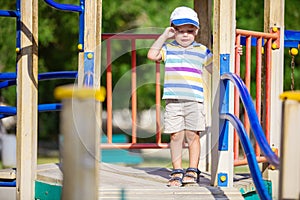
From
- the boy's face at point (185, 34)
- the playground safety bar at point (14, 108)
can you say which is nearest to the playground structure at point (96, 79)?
the boy's face at point (185, 34)

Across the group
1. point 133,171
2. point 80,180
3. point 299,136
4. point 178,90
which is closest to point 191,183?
point 178,90

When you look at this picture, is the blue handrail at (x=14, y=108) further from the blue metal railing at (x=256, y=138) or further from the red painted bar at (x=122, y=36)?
the blue metal railing at (x=256, y=138)

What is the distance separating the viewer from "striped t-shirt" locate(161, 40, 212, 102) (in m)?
5.83

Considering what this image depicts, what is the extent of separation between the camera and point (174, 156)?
5922 mm

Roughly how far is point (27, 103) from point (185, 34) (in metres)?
1.25

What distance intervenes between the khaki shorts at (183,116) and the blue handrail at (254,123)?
0.31 meters

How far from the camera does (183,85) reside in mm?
5832

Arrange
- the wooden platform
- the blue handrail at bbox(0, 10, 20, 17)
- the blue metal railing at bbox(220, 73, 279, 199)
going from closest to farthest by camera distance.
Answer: the blue metal railing at bbox(220, 73, 279, 199)
the wooden platform
the blue handrail at bbox(0, 10, 20, 17)

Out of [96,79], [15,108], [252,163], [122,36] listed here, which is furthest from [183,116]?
[122,36]

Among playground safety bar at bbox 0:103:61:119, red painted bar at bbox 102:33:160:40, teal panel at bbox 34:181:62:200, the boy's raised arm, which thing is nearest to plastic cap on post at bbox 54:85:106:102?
the boy's raised arm

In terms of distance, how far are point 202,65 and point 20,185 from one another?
62.8 inches

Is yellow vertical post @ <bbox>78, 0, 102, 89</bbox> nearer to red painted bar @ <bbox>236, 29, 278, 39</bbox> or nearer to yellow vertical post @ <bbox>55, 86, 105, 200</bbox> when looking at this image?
red painted bar @ <bbox>236, 29, 278, 39</bbox>

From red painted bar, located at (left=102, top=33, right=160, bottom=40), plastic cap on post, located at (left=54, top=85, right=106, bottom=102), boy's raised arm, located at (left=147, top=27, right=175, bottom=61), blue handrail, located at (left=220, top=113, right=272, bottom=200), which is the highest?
red painted bar, located at (left=102, top=33, right=160, bottom=40)

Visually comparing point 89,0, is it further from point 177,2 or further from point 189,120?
point 177,2
